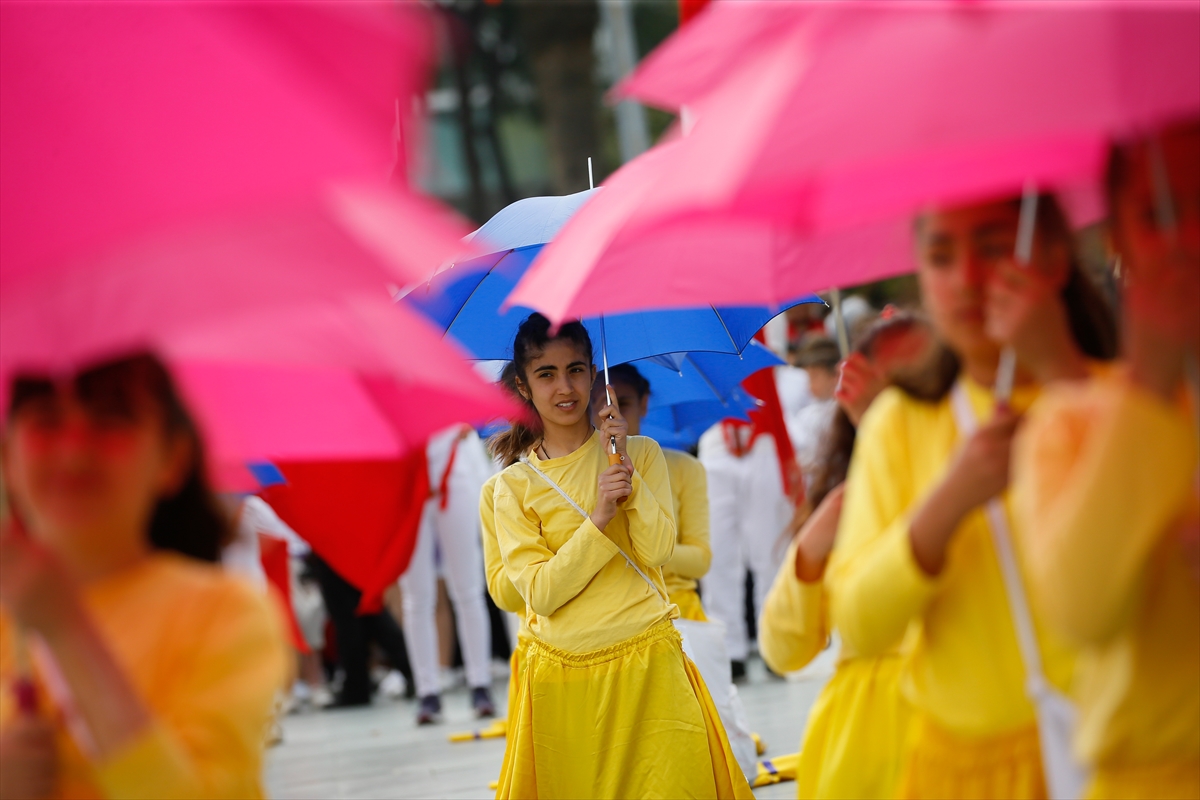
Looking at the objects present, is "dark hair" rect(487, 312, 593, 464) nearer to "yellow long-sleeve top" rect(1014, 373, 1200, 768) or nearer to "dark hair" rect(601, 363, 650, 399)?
"dark hair" rect(601, 363, 650, 399)

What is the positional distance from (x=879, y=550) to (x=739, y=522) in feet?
25.1

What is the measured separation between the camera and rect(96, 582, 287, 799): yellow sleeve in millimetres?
2104

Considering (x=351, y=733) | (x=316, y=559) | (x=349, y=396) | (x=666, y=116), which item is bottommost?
(x=351, y=733)

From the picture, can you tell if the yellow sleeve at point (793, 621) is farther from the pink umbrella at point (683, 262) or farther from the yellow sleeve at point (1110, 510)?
the yellow sleeve at point (1110, 510)

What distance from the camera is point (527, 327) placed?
5246mm

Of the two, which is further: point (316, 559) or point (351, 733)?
point (316, 559)

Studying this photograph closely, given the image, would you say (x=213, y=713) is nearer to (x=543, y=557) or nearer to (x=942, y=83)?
(x=942, y=83)

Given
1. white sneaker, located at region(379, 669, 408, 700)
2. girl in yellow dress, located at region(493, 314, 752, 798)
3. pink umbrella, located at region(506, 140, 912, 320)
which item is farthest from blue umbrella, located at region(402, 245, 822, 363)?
white sneaker, located at region(379, 669, 408, 700)

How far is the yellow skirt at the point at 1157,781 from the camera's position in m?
2.26

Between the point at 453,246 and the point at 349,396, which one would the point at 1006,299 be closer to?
the point at 453,246

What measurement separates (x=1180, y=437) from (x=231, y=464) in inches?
68.1

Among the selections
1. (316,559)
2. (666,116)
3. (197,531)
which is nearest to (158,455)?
(197,531)

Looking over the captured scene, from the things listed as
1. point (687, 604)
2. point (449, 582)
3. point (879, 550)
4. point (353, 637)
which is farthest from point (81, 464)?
point (353, 637)

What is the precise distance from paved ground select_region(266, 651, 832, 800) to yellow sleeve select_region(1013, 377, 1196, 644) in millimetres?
4827
